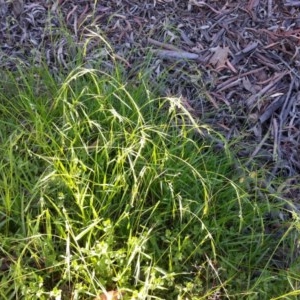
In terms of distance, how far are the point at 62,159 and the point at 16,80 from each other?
2.20ft

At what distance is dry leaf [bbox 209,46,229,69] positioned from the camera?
290cm

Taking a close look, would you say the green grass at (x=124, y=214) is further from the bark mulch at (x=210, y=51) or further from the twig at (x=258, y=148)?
the bark mulch at (x=210, y=51)

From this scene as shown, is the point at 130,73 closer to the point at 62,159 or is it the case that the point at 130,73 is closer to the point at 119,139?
the point at 119,139

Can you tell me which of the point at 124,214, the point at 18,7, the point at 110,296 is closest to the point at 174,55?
the point at 18,7

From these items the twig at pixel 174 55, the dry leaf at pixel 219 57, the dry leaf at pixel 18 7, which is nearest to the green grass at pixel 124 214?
the twig at pixel 174 55

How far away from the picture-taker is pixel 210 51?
9.68 ft

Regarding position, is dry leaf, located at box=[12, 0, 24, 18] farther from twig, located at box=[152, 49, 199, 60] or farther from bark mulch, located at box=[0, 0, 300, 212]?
twig, located at box=[152, 49, 199, 60]

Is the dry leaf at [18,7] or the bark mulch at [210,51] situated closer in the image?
the bark mulch at [210,51]

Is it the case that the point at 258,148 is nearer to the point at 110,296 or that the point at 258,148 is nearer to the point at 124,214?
the point at 124,214

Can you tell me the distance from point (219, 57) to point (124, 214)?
103cm

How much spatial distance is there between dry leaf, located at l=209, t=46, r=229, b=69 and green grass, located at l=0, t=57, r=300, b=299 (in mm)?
449

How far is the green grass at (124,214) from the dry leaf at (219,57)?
45 cm

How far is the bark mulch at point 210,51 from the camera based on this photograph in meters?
2.69

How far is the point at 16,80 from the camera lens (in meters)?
2.80
